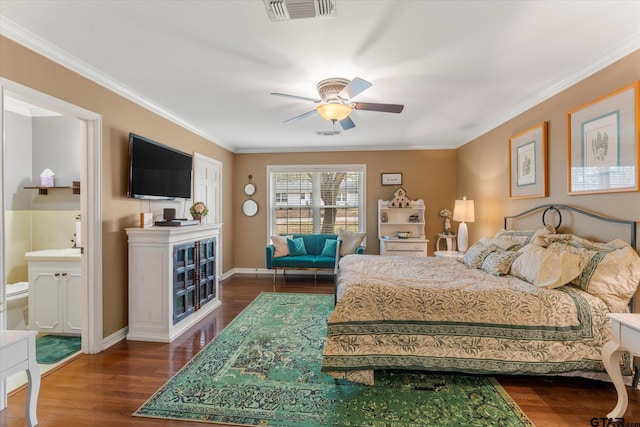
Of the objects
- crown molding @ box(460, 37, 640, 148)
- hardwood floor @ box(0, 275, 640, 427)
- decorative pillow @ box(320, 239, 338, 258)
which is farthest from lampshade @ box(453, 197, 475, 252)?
hardwood floor @ box(0, 275, 640, 427)

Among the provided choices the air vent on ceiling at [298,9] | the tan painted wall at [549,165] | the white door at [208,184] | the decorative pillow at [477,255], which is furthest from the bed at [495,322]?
the white door at [208,184]

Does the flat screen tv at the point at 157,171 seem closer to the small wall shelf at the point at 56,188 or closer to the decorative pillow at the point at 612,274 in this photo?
the small wall shelf at the point at 56,188

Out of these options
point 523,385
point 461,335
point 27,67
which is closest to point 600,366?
point 523,385

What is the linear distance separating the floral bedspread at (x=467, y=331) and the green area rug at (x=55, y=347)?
2431mm

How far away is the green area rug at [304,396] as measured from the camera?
1.83m

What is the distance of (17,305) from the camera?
3232mm

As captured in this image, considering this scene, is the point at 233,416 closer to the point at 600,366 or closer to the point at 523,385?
the point at 523,385

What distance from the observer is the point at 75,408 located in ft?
6.37

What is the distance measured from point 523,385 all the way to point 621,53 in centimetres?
263

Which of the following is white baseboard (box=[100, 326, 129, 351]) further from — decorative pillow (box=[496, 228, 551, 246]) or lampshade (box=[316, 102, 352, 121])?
decorative pillow (box=[496, 228, 551, 246])

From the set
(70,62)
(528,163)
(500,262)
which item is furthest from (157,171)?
(528,163)

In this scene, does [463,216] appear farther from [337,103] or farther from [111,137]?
[111,137]

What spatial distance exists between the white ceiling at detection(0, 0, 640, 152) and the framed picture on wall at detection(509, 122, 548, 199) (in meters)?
0.37

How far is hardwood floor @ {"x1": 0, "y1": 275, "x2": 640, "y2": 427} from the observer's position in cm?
184
